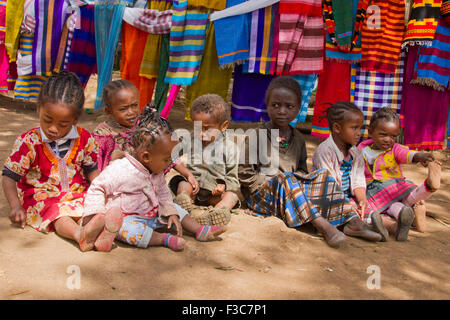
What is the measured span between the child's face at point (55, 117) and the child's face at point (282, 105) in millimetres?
1586

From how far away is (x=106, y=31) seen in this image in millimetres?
5309

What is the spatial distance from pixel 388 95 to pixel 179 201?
9.77ft

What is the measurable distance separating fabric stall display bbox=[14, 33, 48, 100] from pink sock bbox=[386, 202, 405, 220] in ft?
15.5

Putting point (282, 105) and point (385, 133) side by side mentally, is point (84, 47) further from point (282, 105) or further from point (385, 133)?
point (385, 133)

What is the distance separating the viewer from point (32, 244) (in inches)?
94.3

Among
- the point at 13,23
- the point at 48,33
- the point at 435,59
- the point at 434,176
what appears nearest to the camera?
the point at 434,176

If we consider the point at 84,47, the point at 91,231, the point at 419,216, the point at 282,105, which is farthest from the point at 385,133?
the point at 84,47

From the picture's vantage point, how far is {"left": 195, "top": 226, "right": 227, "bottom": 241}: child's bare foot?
106 inches

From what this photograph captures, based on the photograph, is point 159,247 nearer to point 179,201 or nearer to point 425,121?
point 179,201

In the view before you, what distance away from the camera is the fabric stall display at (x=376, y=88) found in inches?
189

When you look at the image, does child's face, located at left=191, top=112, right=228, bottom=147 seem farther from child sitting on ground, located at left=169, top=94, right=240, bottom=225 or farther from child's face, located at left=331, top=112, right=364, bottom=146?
child's face, located at left=331, top=112, right=364, bottom=146

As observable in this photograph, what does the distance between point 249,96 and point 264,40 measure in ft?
2.12

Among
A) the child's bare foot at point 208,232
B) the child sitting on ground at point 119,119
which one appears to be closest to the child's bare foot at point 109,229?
the child's bare foot at point 208,232

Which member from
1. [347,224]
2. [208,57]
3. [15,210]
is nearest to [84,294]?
[15,210]
